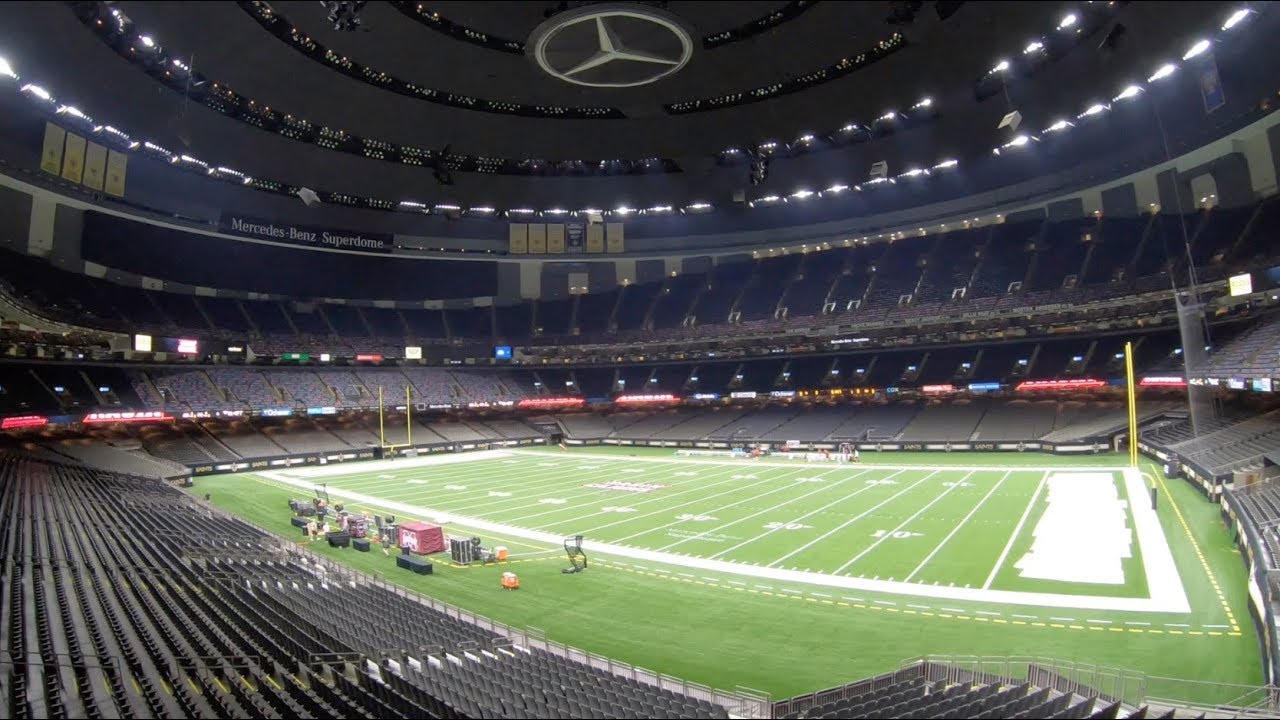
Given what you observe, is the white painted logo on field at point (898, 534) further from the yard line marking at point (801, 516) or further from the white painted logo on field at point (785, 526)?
the yard line marking at point (801, 516)

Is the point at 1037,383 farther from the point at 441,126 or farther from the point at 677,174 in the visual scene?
the point at 441,126

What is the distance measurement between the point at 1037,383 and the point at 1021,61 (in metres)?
25.3

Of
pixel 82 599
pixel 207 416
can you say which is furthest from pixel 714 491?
pixel 207 416

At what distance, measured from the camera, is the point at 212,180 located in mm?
45156

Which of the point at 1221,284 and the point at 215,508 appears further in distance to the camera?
the point at 1221,284

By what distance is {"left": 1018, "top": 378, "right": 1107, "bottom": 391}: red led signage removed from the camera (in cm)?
4394

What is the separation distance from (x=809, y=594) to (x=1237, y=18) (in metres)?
21.9

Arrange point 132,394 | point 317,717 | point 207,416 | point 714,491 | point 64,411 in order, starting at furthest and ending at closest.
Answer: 1. point 207,416
2. point 132,394
3. point 64,411
4. point 714,491
5. point 317,717

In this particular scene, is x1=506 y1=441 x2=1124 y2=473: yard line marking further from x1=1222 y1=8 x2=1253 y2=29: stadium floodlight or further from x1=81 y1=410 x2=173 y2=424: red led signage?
x1=81 y1=410 x2=173 y2=424: red led signage

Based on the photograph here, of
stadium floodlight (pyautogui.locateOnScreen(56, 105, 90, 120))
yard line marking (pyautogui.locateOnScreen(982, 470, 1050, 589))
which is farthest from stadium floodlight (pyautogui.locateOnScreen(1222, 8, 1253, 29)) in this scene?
stadium floodlight (pyautogui.locateOnScreen(56, 105, 90, 120))

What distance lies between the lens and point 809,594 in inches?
685

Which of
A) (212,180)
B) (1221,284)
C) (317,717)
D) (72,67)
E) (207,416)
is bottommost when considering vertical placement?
(317,717)

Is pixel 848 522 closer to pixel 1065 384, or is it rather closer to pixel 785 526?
pixel 785 526

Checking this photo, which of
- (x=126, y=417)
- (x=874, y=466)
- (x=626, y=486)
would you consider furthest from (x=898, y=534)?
(x=126, y=417)
